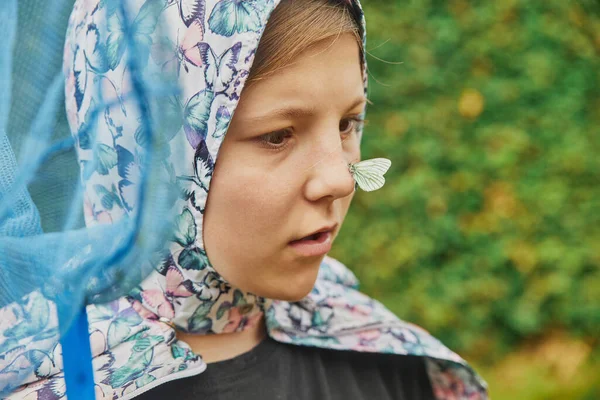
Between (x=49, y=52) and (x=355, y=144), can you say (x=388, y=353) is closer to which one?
(x=355, y=144)

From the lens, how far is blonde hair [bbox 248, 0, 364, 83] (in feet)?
3.87

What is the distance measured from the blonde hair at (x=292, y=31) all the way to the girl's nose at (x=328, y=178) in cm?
16

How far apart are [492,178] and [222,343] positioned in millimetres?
2018

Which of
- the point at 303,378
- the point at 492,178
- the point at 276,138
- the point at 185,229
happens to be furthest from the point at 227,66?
the point at 492,178

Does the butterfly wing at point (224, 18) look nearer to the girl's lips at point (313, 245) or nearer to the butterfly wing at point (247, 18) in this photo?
the butterfly wing at point (247, 18)

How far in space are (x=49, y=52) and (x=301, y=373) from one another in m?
0.70

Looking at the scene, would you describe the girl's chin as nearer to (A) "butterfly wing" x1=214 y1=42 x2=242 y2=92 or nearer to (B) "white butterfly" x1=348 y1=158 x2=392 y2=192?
(B) "white butterfly" x1=348 y1=158 x2=392 y2=192

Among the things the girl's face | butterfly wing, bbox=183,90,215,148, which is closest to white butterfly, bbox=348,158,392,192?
the girl's face

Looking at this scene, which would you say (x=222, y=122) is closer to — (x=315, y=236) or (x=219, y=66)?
(x=219, y=66)

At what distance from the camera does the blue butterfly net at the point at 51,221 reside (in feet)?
3.52

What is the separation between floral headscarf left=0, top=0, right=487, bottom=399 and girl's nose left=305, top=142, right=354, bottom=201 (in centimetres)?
15

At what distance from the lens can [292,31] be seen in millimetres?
1197

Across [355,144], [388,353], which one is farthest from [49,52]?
[388,353]

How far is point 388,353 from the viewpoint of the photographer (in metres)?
1.53
